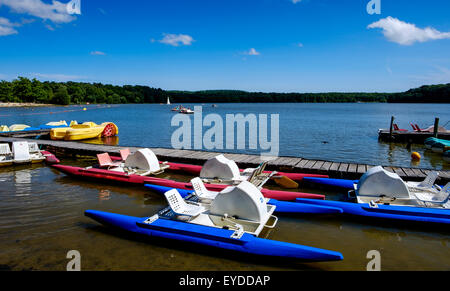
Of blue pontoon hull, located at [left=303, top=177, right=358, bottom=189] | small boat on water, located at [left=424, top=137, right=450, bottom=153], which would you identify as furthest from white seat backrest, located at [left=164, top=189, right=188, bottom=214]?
small boat on water, located at [left=424, top=137, right=450, bottom=153]

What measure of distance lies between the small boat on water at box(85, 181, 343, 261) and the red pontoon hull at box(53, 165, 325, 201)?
167 centimetres

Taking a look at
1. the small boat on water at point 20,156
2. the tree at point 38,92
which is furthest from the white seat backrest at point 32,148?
the tree at point 38,92

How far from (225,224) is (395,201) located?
5.18 metres

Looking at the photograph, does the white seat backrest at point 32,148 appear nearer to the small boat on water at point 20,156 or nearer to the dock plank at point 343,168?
the small boat on water at point 20,156

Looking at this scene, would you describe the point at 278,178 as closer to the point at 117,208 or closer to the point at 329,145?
the point at 117,208

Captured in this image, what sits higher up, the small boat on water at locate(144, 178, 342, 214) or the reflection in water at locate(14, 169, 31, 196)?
the small boat on water at locate(144, 178, 342, 214)

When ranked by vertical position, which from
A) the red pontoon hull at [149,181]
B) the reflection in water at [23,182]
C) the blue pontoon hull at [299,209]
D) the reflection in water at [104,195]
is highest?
the red pontoon hull at [149,181]

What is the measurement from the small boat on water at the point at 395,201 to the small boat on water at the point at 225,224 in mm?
2697

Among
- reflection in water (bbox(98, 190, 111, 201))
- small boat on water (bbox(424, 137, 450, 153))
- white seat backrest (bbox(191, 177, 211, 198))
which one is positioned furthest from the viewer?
small boat on water (bbox(424, 137, 450, 153))

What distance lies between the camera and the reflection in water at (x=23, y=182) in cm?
1076

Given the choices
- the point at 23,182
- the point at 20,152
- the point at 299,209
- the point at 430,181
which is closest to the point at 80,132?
the point at 20,152

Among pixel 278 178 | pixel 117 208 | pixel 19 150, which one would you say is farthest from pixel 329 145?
pixel 19 150

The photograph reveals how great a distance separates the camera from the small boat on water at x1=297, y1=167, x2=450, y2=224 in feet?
24.1

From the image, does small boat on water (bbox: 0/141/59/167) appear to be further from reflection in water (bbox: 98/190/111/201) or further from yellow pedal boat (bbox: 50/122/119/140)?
yellow pedal boat (bbox: 50/122/119/140)
